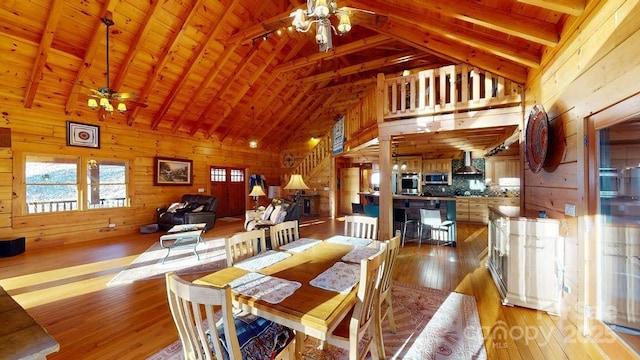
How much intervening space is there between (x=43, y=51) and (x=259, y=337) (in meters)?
5.91

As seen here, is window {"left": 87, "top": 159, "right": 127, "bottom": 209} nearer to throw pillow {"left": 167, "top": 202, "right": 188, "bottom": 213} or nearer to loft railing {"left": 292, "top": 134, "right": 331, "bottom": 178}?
throw pillow {"left": 167, "top": 202, "right": 188, "bottom": 213}

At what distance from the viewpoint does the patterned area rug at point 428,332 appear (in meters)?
1.93

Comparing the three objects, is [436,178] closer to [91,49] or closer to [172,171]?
[172,171]

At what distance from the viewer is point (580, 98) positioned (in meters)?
2.16

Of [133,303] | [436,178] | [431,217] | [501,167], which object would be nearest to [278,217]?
[133,303]

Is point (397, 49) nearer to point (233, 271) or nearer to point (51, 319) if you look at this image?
point (233, 271)

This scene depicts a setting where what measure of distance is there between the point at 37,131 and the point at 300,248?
251 inches

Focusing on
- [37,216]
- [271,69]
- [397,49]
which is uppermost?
[397,49]

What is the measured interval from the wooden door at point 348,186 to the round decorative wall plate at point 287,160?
2.52 m

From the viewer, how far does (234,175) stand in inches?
369

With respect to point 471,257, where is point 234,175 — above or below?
above

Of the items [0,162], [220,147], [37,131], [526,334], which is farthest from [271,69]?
[526,334]

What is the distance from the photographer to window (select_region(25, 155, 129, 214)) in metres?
5.02

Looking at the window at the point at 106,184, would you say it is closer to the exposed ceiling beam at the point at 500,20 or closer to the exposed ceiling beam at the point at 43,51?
the exposed ceiling beam at the point at 43,51
